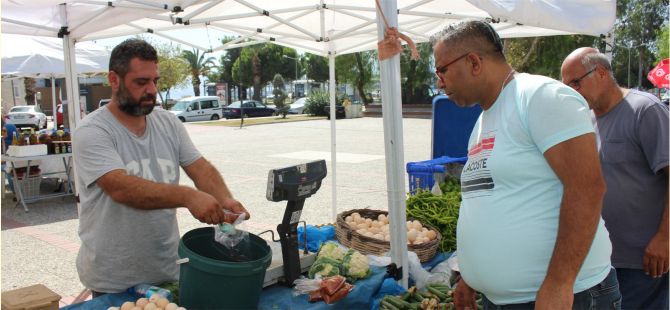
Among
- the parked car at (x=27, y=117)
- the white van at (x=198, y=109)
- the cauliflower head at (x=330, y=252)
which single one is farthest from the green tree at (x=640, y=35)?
the cauliflower head at (x=330, y=252)

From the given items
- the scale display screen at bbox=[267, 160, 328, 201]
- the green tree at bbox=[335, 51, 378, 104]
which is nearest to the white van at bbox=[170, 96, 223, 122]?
the green tree at bbox=[335, 51, 378, 104]

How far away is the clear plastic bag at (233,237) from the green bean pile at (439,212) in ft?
6.93

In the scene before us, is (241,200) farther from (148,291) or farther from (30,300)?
(30,300)

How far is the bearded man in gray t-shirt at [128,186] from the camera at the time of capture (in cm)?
212

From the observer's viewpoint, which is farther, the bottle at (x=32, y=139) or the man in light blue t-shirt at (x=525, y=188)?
the bottle at (x=32, y=139)

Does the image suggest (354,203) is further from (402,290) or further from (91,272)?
(91,272)

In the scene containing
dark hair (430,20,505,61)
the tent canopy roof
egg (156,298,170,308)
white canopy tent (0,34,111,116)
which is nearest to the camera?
dark hair (430,20,505,61)

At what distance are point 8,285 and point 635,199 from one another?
17.4 ft

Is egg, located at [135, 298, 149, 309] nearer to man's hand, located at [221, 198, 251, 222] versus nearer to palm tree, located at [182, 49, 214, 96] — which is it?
man's hand, located at [221, 198, 251, 222]

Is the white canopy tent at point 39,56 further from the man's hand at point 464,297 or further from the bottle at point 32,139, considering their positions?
the man's hand at point 464,297

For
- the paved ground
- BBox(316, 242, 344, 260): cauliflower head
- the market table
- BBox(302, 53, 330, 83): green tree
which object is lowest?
the paved ground

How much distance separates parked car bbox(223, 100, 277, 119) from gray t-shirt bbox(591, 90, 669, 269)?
2979 cm

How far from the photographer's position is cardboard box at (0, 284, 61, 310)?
6.57ft

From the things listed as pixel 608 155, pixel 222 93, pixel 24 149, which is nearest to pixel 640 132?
pixel 608 155
